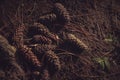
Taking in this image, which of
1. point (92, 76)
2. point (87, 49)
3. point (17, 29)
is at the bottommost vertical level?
point (92, 76)

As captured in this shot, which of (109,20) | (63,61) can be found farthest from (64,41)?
(109,20)

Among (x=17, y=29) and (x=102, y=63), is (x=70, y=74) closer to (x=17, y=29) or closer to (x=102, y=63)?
(x=102, y=63)

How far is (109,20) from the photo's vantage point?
2994 mm

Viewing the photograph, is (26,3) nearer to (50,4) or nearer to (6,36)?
(50,4)

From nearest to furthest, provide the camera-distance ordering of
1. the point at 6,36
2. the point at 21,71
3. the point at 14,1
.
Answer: the point at 21,71 < the point at 6,36 < the point at 14,1

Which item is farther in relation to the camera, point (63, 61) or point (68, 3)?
point (68, 3)

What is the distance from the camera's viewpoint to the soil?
8.25ft

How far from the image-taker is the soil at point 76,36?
2.52 meters

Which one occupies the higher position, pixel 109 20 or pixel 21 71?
pixel 109 20

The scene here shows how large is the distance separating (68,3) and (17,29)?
0.74m

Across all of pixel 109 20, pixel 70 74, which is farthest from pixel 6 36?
pixel 109 20

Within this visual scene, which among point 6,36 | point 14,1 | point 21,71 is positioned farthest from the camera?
point 14,1

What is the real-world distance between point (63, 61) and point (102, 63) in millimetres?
446

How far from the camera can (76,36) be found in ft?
9.16
